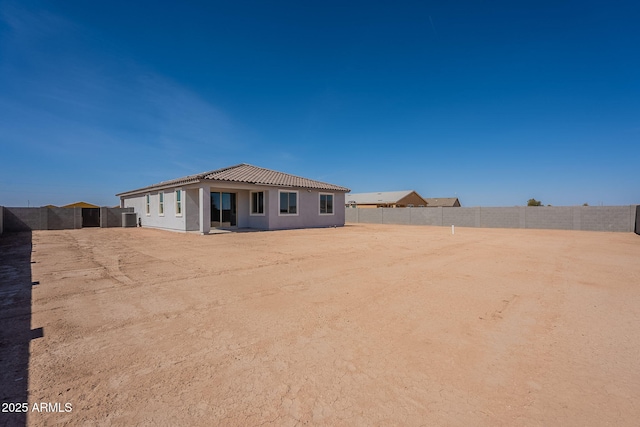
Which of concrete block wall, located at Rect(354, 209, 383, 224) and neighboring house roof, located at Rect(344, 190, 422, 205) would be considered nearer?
concrete block wall, located at Rect(354, 209, 383, 224)

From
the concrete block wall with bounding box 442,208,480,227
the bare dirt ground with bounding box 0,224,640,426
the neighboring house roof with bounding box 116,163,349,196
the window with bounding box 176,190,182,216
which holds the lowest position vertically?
the bare dirt ground with bounding box 0,224,640,426

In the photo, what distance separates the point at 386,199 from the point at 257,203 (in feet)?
98.4

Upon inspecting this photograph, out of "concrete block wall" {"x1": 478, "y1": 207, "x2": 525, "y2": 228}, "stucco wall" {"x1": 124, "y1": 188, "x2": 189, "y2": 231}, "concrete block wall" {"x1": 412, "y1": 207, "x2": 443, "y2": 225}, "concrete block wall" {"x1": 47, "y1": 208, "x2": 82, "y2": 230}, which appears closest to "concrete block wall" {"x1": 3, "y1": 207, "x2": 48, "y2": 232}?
"concrete block wall" {"x1": 47, "y1": 208, "x2": 82, "y2": 230}

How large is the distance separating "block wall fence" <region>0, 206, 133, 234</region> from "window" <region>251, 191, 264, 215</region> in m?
11.4

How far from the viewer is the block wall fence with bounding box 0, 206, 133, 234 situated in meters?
17.4

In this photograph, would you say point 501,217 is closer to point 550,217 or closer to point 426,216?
point 550,217

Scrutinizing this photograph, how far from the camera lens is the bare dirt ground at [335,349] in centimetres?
210

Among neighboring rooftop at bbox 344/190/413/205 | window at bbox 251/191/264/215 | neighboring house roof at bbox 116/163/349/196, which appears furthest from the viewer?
neighboring rooftop at bbox 344/190/413/205

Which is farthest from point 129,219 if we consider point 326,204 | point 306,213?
point 326,204

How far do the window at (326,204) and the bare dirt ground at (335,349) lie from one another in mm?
14324

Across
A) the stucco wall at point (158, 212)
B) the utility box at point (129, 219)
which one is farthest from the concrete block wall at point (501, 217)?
the utility box at point (129, 219)

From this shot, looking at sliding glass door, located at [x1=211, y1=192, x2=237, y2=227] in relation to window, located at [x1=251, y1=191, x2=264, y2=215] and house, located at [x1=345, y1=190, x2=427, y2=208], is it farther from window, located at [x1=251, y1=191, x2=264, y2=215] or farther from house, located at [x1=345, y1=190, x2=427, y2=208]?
house, located at [x1=345, y1=190, x2=427, y2=208]

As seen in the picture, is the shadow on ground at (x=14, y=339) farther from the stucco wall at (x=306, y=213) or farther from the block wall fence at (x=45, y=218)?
the block wall fence at (x=45, y=218)

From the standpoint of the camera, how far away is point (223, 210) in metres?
18.2
